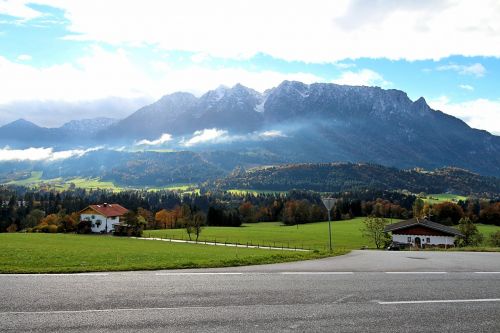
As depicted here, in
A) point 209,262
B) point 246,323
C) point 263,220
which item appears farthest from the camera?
point 263,220

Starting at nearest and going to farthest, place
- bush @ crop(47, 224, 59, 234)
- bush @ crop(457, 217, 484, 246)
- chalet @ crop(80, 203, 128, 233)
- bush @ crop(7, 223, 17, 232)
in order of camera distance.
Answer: bush @ crop(457, 217, 484, 246) → bush @ crop(47, 224, 59, 234) → chalet @ crop(80, 203, 128, 233) → bush @ crop(7, 223, 17, 232)

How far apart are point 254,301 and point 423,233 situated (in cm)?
8796

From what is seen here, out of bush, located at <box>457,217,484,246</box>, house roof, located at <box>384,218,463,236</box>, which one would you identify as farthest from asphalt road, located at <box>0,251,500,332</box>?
bush, located at <box>457,217,484,246</box>

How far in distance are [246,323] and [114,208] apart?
127 metres

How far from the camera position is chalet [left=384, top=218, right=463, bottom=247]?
288 feet

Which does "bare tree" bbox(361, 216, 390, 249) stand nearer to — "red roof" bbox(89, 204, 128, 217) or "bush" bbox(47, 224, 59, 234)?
"red roof" bbox(89, 204, 128, 217)

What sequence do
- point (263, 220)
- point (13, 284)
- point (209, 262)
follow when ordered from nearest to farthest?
point (13, 284) < point (209, 262) < point (263, 220)

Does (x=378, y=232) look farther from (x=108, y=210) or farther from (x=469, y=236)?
(x=108, y=210)

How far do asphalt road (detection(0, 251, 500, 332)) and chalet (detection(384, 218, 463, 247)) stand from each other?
7809cm

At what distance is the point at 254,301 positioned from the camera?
11227mm

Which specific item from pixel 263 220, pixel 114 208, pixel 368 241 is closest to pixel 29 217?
pixel 114 208

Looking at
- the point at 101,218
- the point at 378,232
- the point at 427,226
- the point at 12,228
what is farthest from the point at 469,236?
the point at 12,228

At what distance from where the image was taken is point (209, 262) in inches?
727

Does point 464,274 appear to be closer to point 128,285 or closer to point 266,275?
point 266,275
